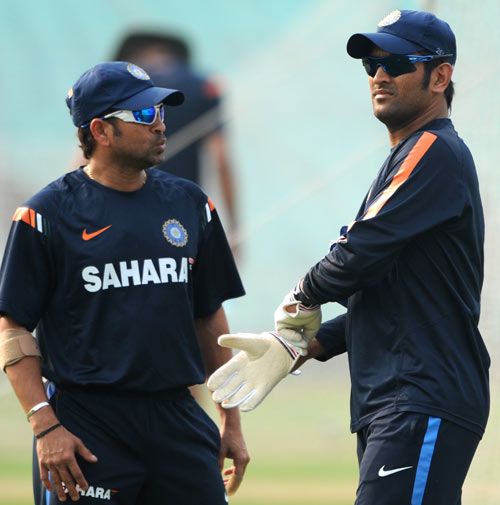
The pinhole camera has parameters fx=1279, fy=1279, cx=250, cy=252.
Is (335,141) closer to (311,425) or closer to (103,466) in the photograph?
(311,425)

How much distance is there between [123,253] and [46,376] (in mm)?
Result: 466

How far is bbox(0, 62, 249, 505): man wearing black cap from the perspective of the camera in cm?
394

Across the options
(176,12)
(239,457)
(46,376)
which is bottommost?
(239,457)

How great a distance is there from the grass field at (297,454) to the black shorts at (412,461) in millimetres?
753

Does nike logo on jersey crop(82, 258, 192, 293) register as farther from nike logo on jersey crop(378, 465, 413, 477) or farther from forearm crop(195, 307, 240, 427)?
nike logo on jersey crop(378, 465, 413, 477)

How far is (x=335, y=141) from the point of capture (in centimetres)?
1212

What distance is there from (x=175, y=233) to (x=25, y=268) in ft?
1.63

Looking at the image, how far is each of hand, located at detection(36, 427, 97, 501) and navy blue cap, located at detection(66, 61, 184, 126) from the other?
1030 mm

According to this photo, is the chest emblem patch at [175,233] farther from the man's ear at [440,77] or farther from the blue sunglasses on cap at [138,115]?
the man's ear at [440,77]

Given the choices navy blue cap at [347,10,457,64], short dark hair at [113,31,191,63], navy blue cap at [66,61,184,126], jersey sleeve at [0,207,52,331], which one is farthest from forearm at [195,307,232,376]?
short dark hair at [113,31,191,63]

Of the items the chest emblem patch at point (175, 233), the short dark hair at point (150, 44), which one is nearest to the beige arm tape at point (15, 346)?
the chest emblem patch at point (175, 233)

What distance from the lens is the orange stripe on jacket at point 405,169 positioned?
3.65m

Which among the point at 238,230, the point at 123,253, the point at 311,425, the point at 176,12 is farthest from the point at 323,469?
the point at 176,12

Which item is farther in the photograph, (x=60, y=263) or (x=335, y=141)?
(x=335, y=141)
